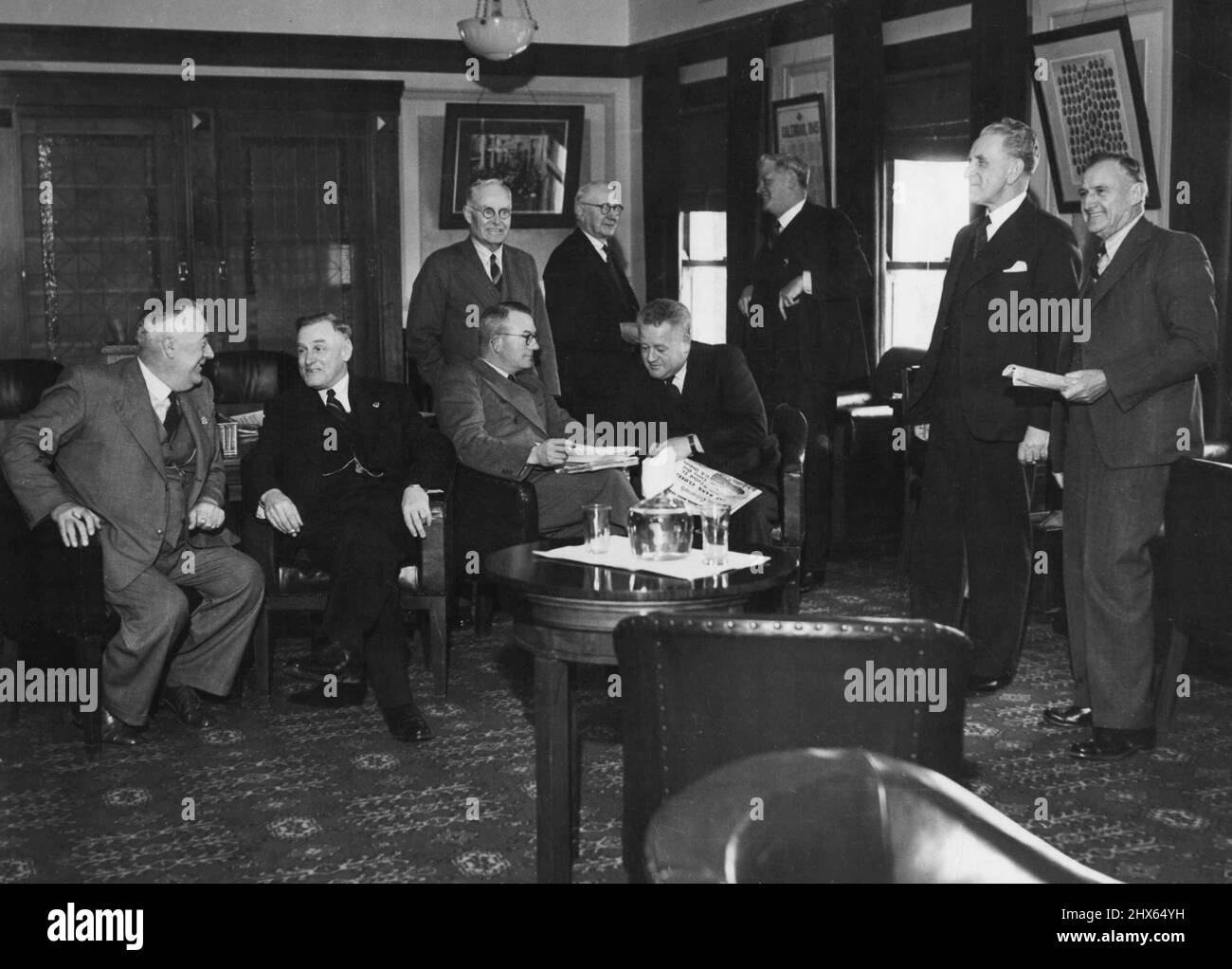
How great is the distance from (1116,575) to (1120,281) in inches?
34.3

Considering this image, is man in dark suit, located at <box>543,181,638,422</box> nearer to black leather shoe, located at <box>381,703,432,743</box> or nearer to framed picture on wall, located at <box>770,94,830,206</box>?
framed picture on wall, located at <box>770,94,830,206</box>

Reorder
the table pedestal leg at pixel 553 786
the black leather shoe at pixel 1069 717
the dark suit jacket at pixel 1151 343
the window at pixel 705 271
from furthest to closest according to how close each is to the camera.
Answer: the window at pixel 705 271
the black leather shoe at pixel 1069 717
the dark suit jacket at pixel 1151 343
the table pedestal leg at pixel 553 786

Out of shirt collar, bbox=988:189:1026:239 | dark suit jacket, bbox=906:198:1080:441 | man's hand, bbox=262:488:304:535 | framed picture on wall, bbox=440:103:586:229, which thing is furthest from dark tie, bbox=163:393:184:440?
framed picture on wall, bbox=440:103:586:229

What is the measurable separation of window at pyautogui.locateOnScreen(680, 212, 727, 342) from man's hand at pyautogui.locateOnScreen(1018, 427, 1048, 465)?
14.3ft

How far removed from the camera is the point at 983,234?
4.74 meters

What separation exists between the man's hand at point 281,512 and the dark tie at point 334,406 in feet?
1.39

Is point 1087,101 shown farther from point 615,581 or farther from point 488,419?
point 615,581

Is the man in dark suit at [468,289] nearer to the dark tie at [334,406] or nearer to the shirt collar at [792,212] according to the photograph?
the dark tie at [334,406]

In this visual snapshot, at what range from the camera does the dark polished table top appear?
3.30 metres

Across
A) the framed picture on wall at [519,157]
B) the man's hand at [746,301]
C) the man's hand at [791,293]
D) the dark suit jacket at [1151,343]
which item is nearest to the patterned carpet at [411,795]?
the dark suit jacket at [1151,343]

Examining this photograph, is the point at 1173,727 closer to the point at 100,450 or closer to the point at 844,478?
the point at 844,478

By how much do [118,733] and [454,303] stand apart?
2.32 meters

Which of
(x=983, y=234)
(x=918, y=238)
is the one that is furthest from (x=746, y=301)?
(x=983, y=234)

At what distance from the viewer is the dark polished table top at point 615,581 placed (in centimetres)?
330
